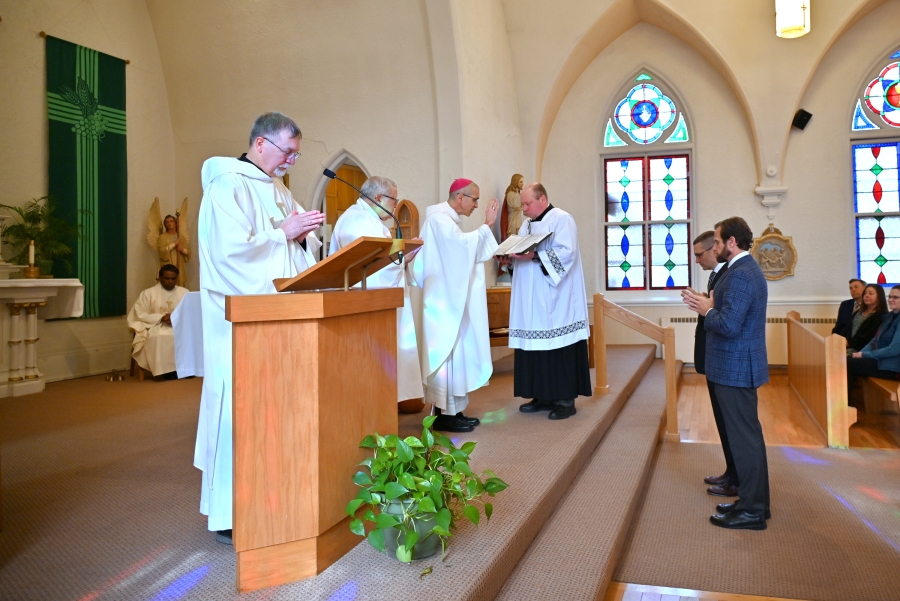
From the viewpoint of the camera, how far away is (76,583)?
85.0 inches

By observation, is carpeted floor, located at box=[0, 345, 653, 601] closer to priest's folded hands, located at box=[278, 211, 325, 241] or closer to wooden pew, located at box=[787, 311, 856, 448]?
priest's folded hands, located at box=[278, 211, 325, 241]

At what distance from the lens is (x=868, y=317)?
6.91m

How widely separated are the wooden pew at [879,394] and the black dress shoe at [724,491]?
7.81 ft

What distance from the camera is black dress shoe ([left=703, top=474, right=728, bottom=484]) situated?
13.1 ft

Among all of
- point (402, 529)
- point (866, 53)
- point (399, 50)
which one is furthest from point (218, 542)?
point (866, 53)

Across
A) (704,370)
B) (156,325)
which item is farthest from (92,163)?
(704,370)

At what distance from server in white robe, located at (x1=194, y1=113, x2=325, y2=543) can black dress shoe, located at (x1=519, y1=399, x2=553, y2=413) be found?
2.65m

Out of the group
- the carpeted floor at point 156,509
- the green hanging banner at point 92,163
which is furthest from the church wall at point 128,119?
the carpeted floor at point 156,509

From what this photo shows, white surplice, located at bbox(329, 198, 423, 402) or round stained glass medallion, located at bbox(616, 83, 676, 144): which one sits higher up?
round stained glass medallion, located at bbox(616, 83, 676, 144)

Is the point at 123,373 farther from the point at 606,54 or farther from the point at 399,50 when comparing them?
the point at 606,54

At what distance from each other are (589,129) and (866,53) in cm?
367

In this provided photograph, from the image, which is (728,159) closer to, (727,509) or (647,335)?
(647,335)

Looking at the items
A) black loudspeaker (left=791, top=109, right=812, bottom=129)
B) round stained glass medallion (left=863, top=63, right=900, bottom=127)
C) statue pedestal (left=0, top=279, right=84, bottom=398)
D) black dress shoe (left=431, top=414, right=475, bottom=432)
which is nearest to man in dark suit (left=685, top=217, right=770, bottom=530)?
black dress shoe (left=431, top=414, right=475, bottom=432)

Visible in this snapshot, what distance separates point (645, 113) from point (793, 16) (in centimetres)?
285
